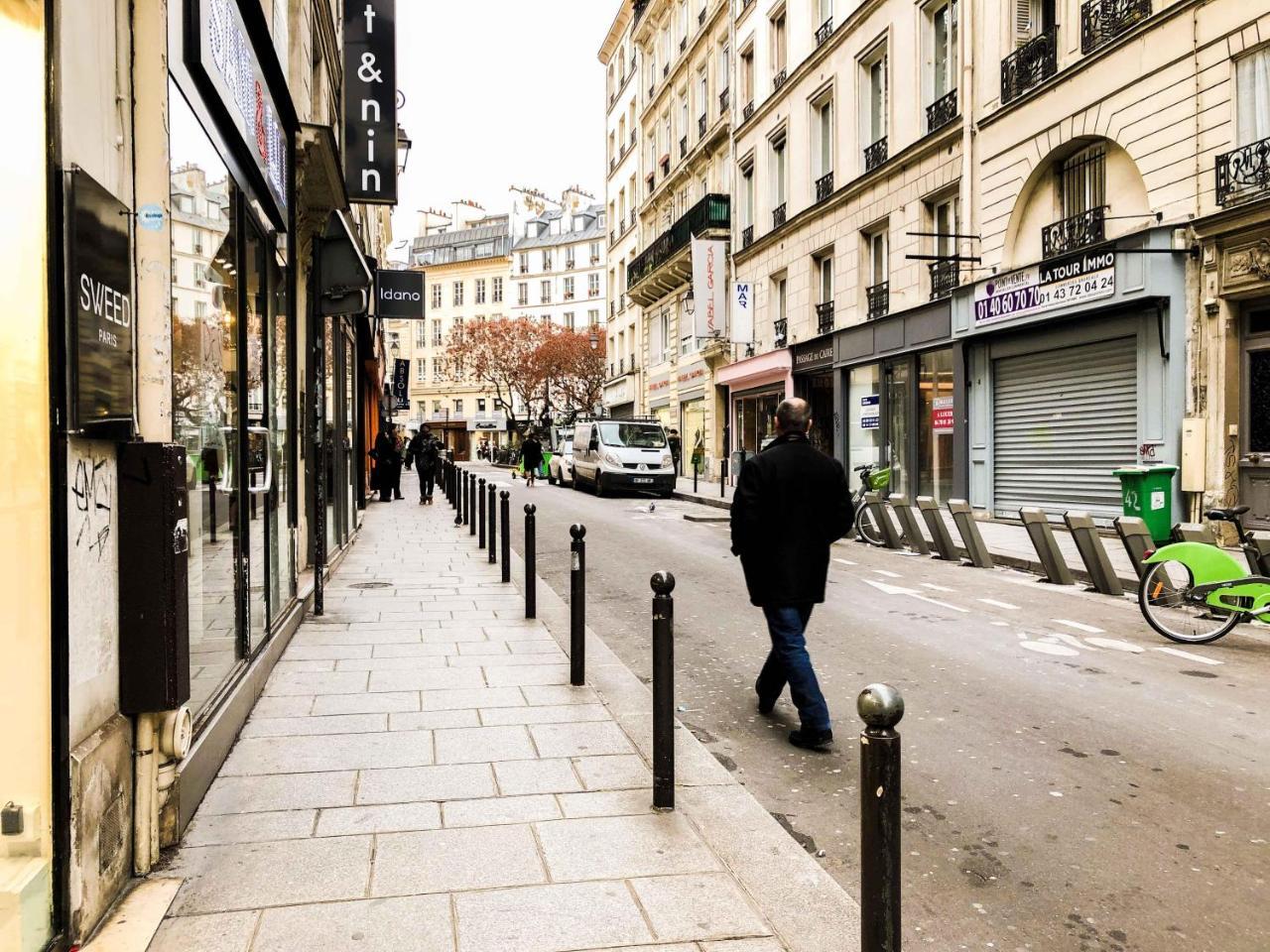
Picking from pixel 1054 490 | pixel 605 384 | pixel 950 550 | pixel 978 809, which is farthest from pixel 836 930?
pixel 605 384

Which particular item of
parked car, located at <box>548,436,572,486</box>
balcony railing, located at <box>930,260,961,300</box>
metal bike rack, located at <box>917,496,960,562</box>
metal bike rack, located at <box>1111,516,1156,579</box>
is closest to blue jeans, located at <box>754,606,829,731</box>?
metal bike rack, located at <box>1111,516,1156,579</box>

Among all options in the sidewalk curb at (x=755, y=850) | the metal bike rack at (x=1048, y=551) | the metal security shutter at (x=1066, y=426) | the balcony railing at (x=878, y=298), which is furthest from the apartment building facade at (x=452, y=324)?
the sidewalk curb at (x=755, y=850)

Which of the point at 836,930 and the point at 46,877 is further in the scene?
the point at 836,930

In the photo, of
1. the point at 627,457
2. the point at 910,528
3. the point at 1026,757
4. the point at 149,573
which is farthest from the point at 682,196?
the point at 149,573

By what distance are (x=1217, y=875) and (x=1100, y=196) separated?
533 inches

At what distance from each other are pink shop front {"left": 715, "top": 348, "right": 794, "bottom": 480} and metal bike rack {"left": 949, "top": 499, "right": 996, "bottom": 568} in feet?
42.9

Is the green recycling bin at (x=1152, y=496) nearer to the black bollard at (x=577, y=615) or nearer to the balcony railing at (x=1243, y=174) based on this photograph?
the balcony railing at (x=1243, y=174)

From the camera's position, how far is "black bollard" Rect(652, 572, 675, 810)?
378 centimetres

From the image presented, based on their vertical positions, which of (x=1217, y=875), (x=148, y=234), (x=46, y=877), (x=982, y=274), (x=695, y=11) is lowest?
(x=1217, y=875)

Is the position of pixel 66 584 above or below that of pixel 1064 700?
above

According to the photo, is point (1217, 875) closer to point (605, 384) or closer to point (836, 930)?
point (836, 930)

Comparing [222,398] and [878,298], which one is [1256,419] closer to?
[878,298]

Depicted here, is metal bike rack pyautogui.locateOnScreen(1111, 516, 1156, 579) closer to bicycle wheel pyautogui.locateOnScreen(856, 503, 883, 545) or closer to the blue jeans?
bicycle wheel pyautogui.locateOnScreen(856, 503, 883, 545)

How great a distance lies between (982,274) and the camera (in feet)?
55.3
